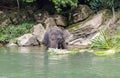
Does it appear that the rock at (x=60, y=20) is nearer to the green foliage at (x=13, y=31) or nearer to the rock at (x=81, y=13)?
the rock at (x=81, y=13)

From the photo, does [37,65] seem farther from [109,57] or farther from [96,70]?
Answer: [109,57]

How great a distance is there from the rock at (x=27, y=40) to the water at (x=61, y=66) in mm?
5530

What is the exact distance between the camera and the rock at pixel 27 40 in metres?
21.1

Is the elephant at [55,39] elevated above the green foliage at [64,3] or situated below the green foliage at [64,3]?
below

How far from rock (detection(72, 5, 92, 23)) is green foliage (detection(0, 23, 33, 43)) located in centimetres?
264

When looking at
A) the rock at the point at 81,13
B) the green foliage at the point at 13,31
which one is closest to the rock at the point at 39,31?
the green foliage at the point at 13,31

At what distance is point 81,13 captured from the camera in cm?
2408

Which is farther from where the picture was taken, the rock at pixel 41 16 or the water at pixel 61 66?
the rock at pixel 41 16

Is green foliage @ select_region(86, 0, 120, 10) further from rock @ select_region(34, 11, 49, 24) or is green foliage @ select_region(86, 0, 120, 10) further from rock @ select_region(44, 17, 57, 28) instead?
rock @ select_region(34, 11, 49, 24)

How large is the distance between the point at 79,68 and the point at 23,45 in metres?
9.46

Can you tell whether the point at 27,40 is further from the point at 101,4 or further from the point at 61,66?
the point at 61,66

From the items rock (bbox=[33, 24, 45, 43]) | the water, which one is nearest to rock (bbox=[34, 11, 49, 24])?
rock (bbox=[33, 24, 45, 43])

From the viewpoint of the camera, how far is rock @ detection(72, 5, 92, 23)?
2394cm

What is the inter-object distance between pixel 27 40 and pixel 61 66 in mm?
9116
